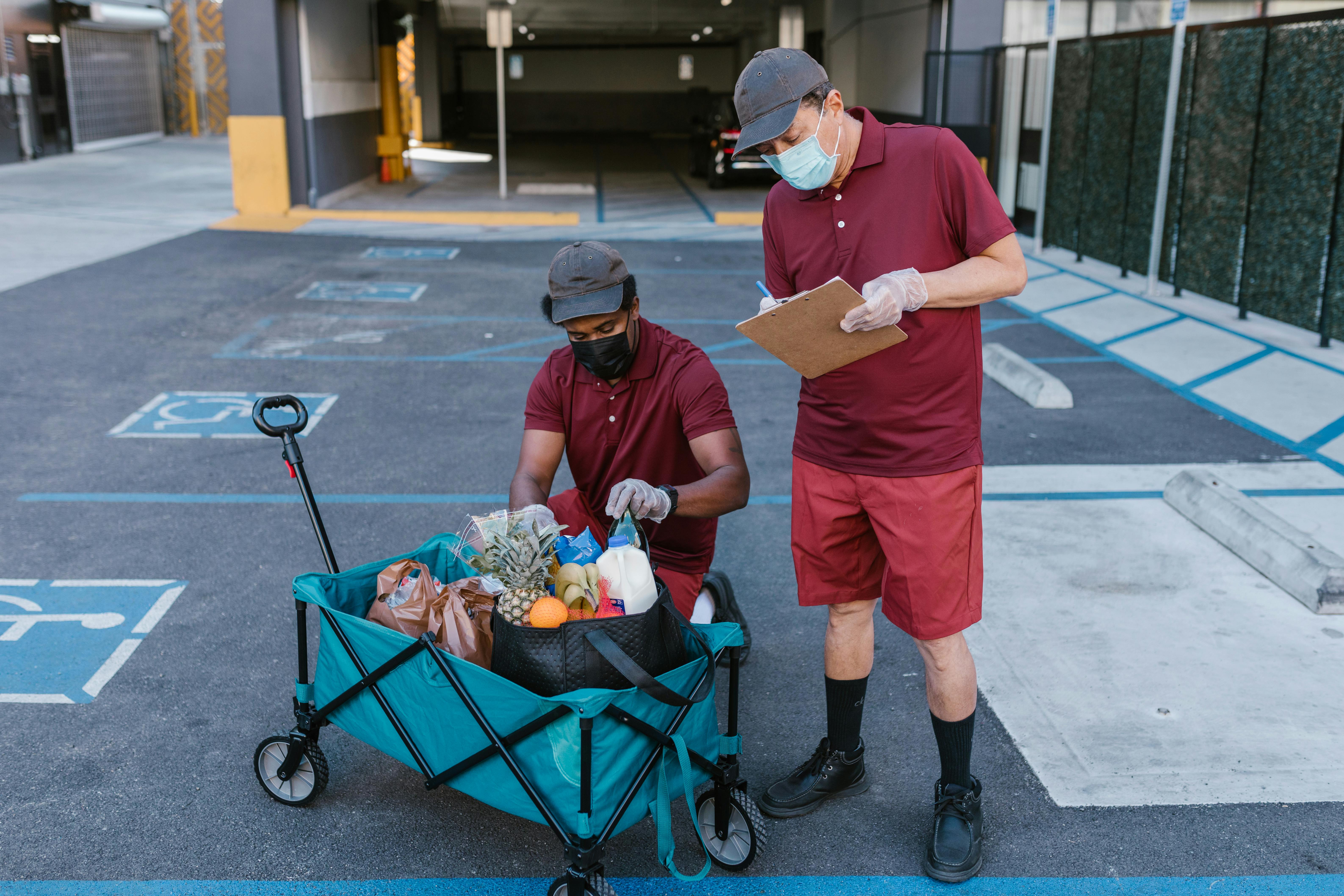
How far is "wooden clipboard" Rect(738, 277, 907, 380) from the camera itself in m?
2.68

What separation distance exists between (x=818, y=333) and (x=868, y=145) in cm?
50

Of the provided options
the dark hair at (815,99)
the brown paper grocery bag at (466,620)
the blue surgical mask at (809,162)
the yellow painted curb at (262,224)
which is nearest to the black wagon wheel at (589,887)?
the brown paper grocery bag at (466,620)

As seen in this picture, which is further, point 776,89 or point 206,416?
point 206,416

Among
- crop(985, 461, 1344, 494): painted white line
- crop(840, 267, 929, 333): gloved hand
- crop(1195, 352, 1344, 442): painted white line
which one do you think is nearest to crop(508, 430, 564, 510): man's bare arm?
crop(840, 267, 929, 333): gloved hand

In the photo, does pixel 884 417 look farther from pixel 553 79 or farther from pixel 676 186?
pixel 553 79

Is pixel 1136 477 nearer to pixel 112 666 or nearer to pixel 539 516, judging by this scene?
pixel 539 516

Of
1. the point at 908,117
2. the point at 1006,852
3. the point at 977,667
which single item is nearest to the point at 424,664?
the point at 1006,852

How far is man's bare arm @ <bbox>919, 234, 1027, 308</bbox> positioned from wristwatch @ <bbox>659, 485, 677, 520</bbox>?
85 cm

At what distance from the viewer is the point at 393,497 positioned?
19.2 ft

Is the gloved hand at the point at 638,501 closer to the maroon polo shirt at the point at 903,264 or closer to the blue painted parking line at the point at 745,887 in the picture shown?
the maroon polo shirt at the point at 903,264

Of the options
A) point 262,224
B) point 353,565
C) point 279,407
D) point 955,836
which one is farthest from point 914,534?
point 262,224

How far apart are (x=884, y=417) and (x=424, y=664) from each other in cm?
132

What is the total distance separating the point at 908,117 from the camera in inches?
737

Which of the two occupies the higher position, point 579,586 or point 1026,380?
point 579,586
